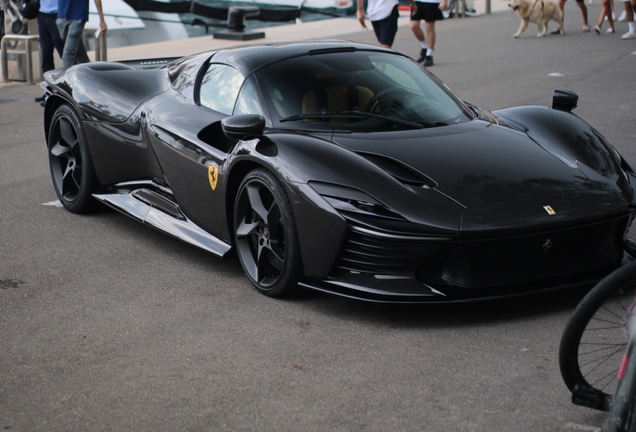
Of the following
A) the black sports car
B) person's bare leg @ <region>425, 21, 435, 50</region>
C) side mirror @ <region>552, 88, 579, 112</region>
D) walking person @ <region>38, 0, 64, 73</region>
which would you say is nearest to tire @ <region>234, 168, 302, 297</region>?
the black sports car

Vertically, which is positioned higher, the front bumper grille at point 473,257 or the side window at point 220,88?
the side window at point 220,88

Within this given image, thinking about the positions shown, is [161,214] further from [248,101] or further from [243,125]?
[243,125]

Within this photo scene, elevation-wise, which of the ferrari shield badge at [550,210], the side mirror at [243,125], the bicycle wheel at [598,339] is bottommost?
the bicycle wheel at [598,339]

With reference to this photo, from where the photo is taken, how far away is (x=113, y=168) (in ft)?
18.7

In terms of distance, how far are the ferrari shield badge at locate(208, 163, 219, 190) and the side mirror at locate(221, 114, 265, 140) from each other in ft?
0.84

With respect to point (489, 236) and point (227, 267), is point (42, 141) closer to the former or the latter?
point (227, 267)

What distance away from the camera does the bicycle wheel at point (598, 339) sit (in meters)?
2.63

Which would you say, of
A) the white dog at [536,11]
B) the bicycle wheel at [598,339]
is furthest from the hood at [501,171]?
the white dog at [536,11]

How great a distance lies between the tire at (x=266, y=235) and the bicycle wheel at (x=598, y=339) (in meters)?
1.46

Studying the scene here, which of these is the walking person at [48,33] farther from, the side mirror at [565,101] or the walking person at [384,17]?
the side mirror at [565,101]

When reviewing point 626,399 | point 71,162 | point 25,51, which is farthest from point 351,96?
point 25,51

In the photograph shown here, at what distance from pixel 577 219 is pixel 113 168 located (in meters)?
3.16

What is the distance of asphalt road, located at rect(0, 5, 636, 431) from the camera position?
3.09m

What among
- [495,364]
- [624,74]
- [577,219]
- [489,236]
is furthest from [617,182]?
[624,74]
